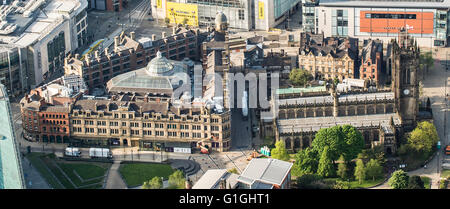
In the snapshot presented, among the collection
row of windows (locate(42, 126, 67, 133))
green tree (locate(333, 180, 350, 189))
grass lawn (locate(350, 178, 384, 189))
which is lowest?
grass lawn (locate(350, 178, 384, 189))

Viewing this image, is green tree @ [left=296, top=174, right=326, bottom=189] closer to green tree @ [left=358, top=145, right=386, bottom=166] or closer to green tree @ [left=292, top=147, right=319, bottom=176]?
green tree @ [left=292, top=147, right=319, bottom=176]

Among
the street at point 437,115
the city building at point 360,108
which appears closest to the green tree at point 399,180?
the street at point 437,115

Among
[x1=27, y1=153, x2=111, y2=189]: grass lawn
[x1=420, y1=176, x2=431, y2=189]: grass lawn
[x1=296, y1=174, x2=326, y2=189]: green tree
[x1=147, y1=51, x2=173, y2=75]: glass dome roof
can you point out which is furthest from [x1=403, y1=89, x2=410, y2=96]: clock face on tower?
[x1=27, y1=153, x2=111, y2=189]: grass lawn

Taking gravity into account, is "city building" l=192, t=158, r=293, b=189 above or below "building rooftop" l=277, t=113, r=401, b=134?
below

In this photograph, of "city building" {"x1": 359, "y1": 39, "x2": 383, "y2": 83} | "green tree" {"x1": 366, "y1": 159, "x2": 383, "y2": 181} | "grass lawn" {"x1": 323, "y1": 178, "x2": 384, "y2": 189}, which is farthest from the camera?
"city building" {"x1": 359, "y1": 39, "x2": 383, "y2": 83}

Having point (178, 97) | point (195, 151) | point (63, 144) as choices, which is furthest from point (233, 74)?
point (63, 144)
